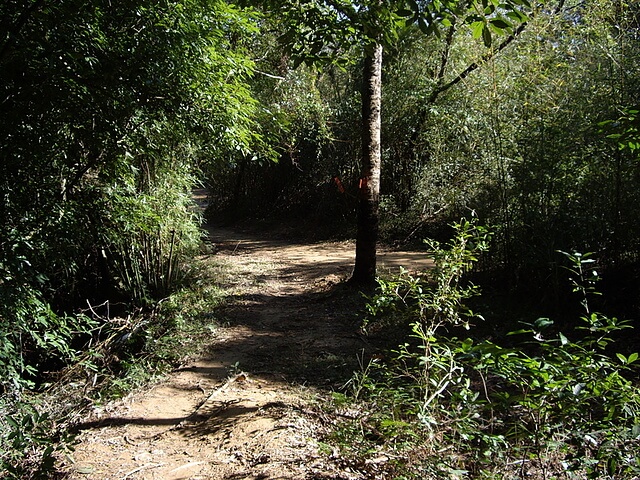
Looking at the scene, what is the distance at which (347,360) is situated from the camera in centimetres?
421

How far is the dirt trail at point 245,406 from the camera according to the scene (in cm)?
261

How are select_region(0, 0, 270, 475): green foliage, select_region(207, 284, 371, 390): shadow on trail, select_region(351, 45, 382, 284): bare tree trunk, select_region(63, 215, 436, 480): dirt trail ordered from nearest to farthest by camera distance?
select_region(63, 215, 436, 480): dirt trail < select_region(0, 0, 270, 475): green foliage < select_region(207, 284, 371, 390): shadow on trail < select_region(351, 45, 382, 284): bare tree trunk

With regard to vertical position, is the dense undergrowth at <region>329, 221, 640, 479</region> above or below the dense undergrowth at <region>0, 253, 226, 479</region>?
above

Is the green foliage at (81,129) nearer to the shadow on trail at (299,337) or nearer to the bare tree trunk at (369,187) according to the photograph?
the shadow on trail at (299,337)

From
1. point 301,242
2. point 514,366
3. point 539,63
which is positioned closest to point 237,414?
point 514,366

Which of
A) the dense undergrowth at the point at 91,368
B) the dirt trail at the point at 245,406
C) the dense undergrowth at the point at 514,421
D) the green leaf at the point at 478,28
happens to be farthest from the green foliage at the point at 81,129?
the green leaf at the point at 478,28

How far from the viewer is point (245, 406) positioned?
3.29m

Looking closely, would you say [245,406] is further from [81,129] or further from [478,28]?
[478,28]

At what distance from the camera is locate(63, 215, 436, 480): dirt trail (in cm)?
261

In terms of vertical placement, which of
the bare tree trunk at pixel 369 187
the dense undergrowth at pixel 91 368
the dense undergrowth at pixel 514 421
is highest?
the bare tree trunk at pixel 369 187

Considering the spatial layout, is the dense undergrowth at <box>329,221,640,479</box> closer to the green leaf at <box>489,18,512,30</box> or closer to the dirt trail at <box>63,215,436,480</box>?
the dirt trail at <box>63,215,436,480</box>

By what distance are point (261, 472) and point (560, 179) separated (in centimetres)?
422

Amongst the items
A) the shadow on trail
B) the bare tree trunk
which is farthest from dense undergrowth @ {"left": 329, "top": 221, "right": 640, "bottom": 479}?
the bare tree trunk

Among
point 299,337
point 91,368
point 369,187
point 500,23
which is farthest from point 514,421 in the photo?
point 369,187
